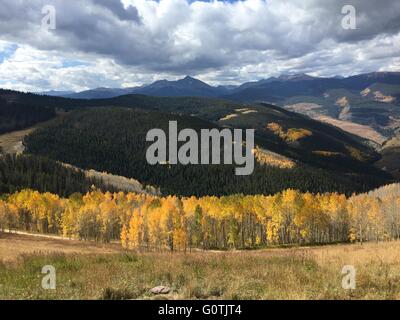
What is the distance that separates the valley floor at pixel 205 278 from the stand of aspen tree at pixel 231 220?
94.9m

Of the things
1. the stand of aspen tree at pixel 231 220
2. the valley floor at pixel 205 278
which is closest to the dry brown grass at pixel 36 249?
the valley floor at pixel 205 278

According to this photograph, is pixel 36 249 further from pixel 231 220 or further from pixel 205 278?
pixel 231 220

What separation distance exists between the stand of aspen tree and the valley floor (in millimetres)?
94946

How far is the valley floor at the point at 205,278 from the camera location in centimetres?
1377

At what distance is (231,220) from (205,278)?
365 feet

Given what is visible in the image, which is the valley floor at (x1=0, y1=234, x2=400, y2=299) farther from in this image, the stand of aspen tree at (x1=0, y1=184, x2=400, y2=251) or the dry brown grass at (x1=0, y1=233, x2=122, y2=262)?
the stand of aspen tree at (x1=0, y1=184, x2=400, y2=251)

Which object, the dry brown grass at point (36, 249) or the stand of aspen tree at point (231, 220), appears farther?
the stand of aspen tree at point (231, 220)

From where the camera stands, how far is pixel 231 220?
126m

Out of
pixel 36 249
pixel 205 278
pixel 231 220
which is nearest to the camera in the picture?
pixel 205 278

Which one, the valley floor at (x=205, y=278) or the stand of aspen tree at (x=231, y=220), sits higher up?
the valley floor at (x=205, y=278)

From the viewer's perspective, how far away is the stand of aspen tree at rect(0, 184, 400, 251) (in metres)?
121

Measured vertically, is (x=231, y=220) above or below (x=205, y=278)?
below

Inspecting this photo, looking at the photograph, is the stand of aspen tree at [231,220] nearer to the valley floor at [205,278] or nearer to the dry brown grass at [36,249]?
the dry brown grass at [36,249]

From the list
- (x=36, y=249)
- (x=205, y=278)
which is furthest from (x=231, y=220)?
(x=205, y=278)
